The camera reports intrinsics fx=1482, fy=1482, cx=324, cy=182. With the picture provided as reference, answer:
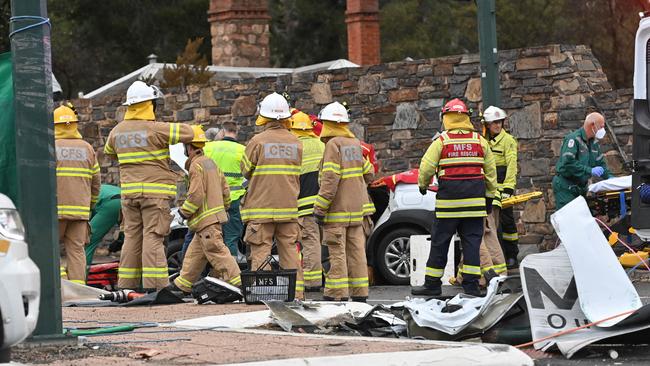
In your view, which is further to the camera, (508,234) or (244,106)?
(244,106)

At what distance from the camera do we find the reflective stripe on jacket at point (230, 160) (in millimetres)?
17192

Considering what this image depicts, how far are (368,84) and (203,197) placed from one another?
21.6 feet

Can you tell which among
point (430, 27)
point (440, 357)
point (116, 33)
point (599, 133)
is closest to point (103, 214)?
point (599, 133)

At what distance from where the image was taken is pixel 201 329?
34.7ft

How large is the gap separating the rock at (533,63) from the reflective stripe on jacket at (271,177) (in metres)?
5.75

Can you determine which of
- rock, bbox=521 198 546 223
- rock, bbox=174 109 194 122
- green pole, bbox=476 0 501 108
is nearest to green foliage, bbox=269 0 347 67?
rock, bbox=174 109 194 122

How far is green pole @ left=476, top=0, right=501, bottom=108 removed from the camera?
1731 centimetres

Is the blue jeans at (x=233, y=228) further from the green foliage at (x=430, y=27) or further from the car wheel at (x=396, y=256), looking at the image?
the green foliage at (x=430, y=27)

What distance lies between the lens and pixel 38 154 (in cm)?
952

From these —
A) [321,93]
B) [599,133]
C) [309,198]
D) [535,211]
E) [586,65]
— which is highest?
[586,65]

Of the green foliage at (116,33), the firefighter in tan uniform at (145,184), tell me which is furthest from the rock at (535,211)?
the green foliage at (116,33)

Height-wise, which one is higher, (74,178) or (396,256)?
(74,178)

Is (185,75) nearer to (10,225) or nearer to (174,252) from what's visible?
(174,252)

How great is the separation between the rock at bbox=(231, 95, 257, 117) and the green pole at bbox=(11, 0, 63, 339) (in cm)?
1222
